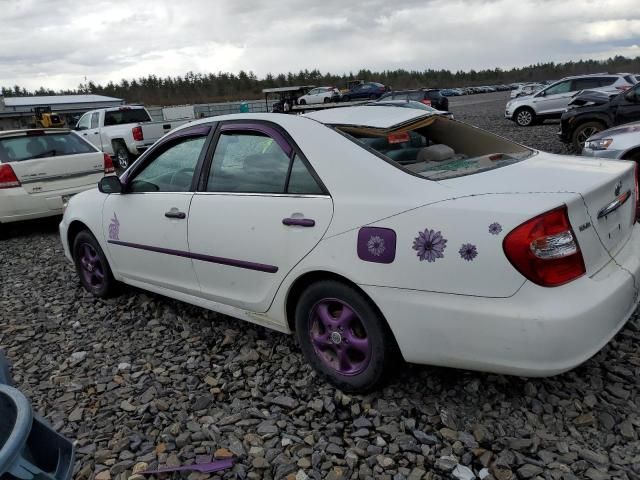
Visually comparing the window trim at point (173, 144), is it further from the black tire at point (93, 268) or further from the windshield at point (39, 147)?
the windshield at point (39, 147)

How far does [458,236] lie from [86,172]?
6.60 m

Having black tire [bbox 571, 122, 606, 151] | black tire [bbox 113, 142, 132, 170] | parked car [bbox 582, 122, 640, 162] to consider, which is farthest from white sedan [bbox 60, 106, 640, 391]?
black tire [bbox 113, 142, 132, 170]

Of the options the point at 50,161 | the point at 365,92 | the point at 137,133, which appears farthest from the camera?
the point at 365,92

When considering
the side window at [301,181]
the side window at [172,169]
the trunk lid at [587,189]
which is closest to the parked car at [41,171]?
the side window at [172,169]

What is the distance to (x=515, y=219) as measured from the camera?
2148mm

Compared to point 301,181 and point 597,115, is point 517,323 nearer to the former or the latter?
point 301,181

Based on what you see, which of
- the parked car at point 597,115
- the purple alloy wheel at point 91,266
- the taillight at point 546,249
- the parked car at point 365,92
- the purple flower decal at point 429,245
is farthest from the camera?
the parked car at point 365,92

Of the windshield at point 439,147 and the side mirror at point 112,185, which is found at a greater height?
the windshield at point 439,147

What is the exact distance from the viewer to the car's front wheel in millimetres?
10680

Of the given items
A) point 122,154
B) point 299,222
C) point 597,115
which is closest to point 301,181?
point 299,222

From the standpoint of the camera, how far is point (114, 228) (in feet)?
13.5

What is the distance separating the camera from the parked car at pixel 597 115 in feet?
33.3

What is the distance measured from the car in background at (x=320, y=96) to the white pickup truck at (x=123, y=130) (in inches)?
882

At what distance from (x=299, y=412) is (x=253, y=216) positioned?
3.58 ft
